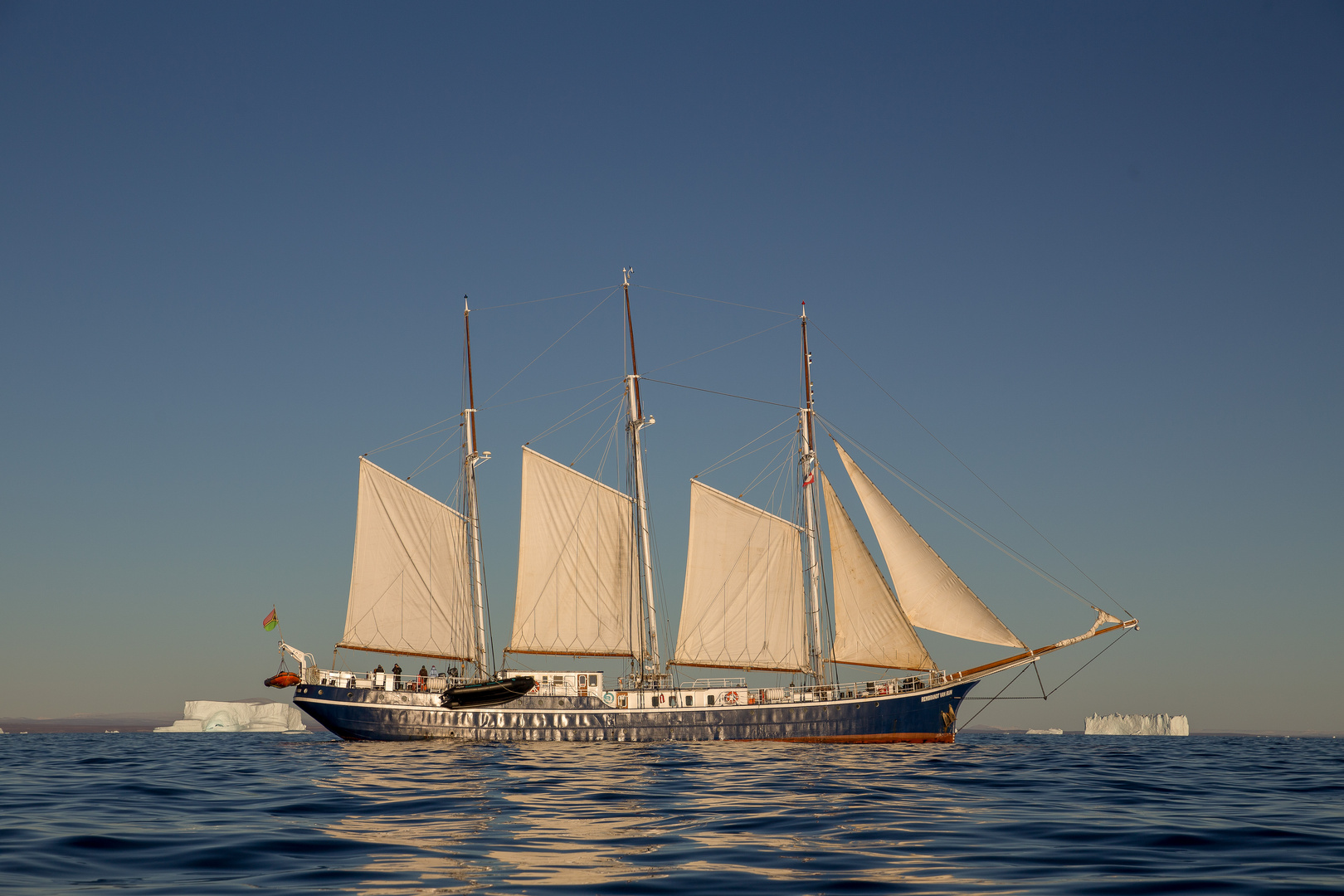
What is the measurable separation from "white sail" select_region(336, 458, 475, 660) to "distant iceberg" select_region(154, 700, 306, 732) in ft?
403

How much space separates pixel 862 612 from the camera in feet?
208

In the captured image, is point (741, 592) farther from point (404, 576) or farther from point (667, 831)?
point (667, 831)

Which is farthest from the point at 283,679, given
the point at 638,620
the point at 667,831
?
the point at 667,831

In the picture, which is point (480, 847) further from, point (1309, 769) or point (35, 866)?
point (1309, 769)

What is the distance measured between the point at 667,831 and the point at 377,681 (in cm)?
5225

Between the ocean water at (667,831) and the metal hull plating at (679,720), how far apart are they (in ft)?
79.8

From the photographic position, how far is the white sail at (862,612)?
204 feet

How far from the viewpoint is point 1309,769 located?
43938 millimetres

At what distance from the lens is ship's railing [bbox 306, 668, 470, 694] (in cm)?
6656

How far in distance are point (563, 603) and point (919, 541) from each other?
1001 inches

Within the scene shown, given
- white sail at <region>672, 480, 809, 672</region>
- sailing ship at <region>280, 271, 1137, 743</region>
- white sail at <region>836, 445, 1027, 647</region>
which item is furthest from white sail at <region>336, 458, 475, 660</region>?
white sail at <region>836, 445, 1027, 647</region>

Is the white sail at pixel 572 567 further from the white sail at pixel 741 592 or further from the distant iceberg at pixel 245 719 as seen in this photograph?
the distant iceberg at pixel 245 719

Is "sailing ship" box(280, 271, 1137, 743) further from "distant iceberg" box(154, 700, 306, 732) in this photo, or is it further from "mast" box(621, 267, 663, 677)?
"distant iceberg" box(154, 700, 306, 732)

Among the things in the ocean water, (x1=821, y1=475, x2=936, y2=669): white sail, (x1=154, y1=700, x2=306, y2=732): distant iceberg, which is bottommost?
(x1=154, y1=700, x2=306, y2=732): distant iceberg
